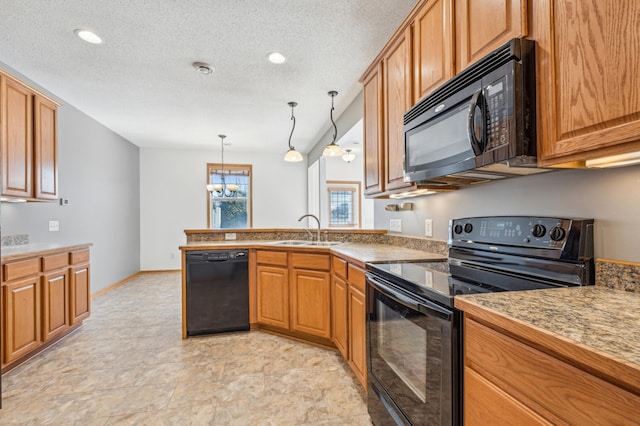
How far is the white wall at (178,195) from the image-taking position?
6.22 metres

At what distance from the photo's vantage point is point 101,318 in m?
3.52

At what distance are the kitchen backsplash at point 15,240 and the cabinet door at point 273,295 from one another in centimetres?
241

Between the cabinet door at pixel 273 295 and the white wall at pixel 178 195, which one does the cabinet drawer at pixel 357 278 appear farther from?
the white wall at pixel 178 195

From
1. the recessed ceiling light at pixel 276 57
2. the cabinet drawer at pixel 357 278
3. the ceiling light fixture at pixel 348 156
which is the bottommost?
the cabinet drawer at pixel 357 278

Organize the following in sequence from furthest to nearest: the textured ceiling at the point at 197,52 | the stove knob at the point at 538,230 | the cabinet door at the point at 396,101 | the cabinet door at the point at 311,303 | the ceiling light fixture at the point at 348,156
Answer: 1. the ceiling light fixture at the point at 348,156
2. the cabinet door at the point at 311,303
3. the textured ceiling at the point at 197,52
4. the cabinet door at the point at 396,101
5. the stove knob at the point at 538,230

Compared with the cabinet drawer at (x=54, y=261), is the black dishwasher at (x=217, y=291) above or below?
below

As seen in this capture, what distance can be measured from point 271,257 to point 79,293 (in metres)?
2.03

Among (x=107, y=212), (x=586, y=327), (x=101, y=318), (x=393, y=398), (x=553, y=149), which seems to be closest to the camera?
Result: (x=586, y=327)

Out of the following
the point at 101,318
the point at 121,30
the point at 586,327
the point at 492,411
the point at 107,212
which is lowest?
the point at 101,318

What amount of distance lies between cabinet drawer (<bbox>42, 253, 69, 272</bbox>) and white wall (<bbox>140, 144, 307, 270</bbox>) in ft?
11.3

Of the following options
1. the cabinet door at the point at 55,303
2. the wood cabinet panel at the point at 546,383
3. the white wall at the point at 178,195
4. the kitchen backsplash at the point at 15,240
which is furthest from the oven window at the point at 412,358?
the white wall at the point at 178,195

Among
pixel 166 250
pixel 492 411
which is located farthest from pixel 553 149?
pixel 166 250

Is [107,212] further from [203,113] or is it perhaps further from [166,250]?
[203,113]

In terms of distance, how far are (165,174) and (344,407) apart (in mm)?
5980
